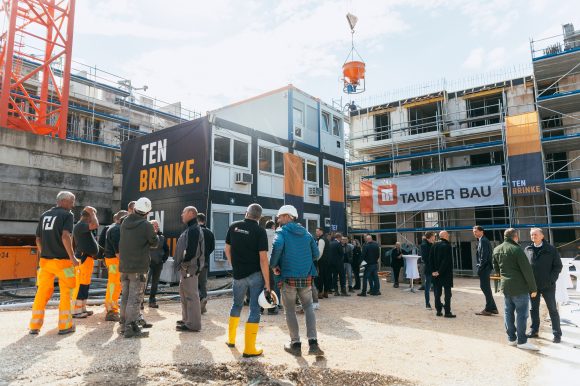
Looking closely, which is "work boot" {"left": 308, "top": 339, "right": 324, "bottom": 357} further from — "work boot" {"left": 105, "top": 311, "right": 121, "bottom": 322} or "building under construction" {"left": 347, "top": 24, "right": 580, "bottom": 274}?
"building under construction" {"left": 347, "top": 24, "right": 580, "bottom": 274}

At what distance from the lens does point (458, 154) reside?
21.4 m

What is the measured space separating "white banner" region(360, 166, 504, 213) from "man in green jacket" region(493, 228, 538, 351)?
537 inches

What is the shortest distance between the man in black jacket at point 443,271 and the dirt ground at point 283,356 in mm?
648

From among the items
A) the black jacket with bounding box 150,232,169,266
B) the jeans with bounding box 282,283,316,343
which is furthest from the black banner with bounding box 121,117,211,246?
the jeans with bounding box 282,283,316,343

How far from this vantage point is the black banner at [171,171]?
46.4ft

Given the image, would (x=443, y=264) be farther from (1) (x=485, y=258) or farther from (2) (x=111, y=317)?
(2) (x=111, y=317)

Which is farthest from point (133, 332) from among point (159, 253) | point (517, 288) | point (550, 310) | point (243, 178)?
point (243, 178)

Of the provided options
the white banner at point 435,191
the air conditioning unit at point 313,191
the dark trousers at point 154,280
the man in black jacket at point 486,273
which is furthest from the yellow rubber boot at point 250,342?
the white banner at point 435,191

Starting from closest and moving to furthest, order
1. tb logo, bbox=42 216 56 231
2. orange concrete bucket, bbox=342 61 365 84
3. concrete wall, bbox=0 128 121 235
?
tb logo, bbox=42 216 56 231 → concrete wall, bbox=0 128 121 235 → orange concrete bucket, bbox=342 61 365 84

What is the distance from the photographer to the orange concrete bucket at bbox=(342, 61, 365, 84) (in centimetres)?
1995

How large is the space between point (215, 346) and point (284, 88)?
1559 cm

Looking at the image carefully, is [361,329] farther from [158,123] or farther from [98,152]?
[158,123]

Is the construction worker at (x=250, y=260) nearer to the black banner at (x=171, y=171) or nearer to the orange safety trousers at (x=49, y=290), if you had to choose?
the orange safety trousers at (x=49, y=290)

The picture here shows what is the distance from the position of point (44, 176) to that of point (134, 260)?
11.9 metres
